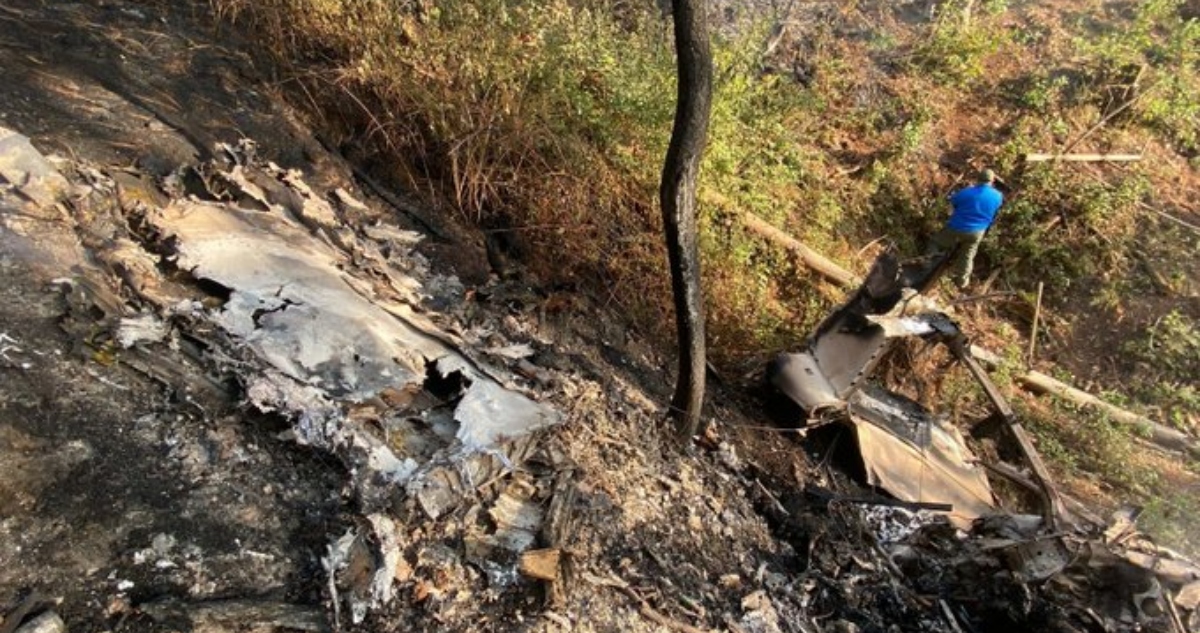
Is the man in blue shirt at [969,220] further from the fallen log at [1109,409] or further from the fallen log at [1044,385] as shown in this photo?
the fallen log at [1109,409]

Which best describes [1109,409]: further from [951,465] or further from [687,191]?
[687,191]

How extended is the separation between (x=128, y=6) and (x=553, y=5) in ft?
8.58

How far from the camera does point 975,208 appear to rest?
6.03m

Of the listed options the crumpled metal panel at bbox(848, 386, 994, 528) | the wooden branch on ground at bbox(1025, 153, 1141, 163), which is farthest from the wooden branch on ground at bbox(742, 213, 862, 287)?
the wooden branch on ground at bbox(1025, 153, 1141, 163)

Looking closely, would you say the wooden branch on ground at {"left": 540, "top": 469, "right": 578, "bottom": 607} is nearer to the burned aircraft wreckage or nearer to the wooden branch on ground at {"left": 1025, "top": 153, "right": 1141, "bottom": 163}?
the burned aircraft wreckage

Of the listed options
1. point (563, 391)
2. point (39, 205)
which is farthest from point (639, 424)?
point (39, 205)

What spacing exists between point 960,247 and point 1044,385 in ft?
4.87

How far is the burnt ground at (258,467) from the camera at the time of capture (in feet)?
7.23

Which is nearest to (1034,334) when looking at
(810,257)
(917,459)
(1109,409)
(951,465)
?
(1109,409)

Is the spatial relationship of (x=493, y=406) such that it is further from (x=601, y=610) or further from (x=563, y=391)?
(x=601, y=610)

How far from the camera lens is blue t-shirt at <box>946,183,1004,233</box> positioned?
19.5 ft

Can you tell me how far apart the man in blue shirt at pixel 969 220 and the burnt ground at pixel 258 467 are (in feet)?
9.74

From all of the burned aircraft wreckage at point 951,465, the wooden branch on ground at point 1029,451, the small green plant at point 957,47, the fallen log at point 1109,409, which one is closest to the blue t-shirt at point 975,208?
the fallen log at point 1109,409

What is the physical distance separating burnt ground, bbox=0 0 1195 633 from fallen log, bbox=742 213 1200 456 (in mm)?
1907
